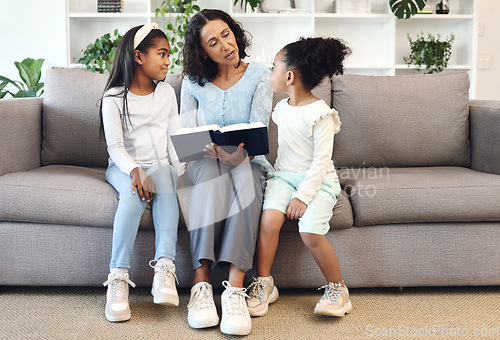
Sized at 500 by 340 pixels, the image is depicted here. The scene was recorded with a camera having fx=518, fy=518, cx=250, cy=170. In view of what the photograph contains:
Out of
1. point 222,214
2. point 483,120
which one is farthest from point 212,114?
point 483,120

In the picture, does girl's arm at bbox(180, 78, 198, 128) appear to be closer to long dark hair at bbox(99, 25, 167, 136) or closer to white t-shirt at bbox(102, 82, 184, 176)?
white t-shirt at bbox(102, 82, 184, 176)

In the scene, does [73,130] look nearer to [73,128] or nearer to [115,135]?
[73,128]

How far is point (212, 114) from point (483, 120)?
1.11 m

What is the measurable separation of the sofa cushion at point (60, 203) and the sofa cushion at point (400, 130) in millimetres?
952

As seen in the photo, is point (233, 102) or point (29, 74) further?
point (29, 74)

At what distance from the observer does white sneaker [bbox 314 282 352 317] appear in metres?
1.55

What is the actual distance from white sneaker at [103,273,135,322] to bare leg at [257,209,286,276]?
0.41m

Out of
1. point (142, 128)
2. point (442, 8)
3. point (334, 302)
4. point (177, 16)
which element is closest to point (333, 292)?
point (334, 302)

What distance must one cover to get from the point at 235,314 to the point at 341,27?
3.28 m

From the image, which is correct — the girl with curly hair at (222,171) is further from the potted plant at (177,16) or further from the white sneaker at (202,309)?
the potted plant at (177,16)

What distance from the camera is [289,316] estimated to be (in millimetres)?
1599

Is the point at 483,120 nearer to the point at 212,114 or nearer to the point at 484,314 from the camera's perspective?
the point at 484,314

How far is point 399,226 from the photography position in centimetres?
176

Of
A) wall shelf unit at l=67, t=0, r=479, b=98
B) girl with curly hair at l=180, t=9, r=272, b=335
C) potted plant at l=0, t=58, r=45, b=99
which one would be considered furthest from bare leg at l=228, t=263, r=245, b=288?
wall shelf unit at l=67, t=0, r=479, b=98
